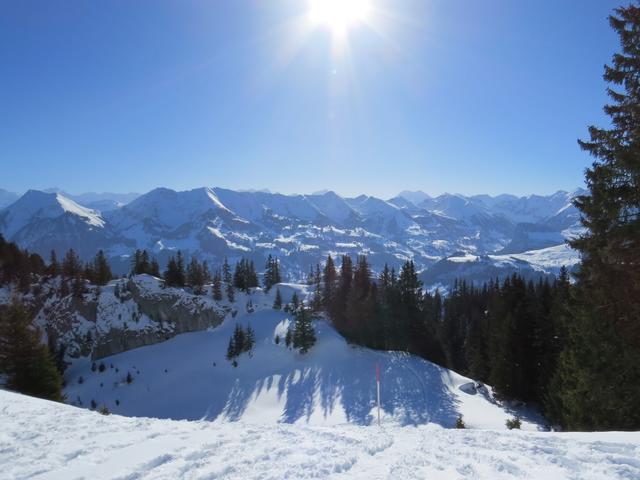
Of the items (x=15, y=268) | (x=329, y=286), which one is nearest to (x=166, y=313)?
(x=15, y=268)

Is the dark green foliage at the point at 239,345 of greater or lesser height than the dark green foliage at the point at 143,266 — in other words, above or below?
below

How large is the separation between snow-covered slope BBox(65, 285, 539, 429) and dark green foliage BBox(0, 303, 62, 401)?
13700 mm

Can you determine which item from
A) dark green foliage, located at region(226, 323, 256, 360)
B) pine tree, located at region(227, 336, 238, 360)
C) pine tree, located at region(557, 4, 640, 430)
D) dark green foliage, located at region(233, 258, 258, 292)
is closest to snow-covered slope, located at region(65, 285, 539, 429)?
dark green foliage, located at region(226, 323, 256, 360)

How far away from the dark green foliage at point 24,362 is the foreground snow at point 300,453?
16738 millimetres

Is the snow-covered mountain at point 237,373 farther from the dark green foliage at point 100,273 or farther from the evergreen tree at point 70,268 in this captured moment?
the evergreen tree at point 70,268

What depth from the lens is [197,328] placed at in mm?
60625

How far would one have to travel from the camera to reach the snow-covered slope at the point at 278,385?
27984mm

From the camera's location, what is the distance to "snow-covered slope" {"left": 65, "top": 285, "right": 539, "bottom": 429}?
27984 millimetres

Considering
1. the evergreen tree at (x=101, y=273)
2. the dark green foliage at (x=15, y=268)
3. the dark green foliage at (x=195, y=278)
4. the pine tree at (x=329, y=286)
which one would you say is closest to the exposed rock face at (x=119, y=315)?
the evergreen tree at (x=101, y=273)

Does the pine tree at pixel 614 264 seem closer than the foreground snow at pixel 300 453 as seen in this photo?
No

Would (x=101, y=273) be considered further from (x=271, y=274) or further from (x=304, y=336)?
(x=304, y=336)

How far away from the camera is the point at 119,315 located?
5875 cm

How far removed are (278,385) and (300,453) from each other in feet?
107

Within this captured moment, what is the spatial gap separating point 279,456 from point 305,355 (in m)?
38.3
